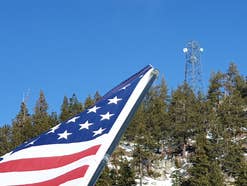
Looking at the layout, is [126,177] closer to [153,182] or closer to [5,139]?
[153,182]

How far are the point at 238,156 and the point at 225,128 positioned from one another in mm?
13356

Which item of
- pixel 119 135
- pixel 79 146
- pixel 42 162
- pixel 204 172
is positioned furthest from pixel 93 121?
pixel 204 172

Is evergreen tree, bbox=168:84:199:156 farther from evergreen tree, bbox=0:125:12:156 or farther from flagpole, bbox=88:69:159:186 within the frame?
flagpole, bbox=88:69:159:186

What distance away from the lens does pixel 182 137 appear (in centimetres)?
7500

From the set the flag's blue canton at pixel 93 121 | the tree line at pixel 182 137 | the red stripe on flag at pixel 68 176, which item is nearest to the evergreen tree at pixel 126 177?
the tree line at pixel 182 137

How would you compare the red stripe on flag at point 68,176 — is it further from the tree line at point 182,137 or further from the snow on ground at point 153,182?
the snow on ground at point 153,182

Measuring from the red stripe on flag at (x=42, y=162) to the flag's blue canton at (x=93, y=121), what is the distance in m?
0.23

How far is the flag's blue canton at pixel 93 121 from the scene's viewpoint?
601 cm

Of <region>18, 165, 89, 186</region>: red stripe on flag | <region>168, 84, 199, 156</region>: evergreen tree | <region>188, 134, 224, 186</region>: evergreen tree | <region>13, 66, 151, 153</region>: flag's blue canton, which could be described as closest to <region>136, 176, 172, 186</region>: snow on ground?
<region>188, 134, 224, 186</region>: evergreen tree

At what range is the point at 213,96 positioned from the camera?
317 feet

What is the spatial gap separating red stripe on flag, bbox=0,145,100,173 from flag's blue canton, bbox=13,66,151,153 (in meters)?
0.23

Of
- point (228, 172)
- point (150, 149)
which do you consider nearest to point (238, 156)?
point (228, 172)

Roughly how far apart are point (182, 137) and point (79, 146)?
230ft

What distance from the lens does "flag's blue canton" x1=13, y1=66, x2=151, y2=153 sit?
19.7ft
